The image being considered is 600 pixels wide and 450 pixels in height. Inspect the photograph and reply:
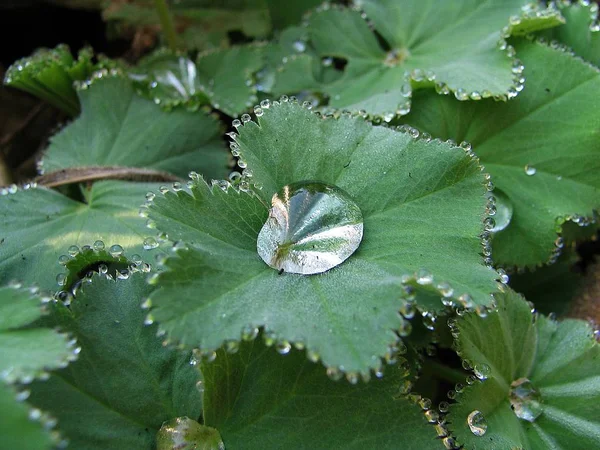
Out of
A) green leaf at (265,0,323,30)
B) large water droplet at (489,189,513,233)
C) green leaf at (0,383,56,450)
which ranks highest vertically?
green leaf at (0,383,56,450)

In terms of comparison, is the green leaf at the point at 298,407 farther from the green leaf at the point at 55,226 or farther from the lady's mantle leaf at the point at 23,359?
the green leaf at the point at 55,226

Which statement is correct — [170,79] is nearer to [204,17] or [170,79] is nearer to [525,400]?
[204,17]

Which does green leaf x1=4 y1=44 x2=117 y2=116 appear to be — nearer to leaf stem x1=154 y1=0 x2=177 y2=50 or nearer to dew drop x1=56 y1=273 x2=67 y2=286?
leaf stem x1=154 y1=0 x2=177 y2=50

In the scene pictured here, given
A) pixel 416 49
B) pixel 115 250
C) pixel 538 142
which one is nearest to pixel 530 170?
pixel 538 142

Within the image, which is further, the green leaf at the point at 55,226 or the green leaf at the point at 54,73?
the green leaf at the point at 54,73

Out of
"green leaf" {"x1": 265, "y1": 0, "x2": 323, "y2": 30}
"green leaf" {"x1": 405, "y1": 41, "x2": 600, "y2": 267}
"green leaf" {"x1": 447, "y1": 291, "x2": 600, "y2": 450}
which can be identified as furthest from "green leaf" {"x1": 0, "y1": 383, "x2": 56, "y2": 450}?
"green leaf" {"x1": 265, "y1": 0, "x2": 323, "y2": 30}

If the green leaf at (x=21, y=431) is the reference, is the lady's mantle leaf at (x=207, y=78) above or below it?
below

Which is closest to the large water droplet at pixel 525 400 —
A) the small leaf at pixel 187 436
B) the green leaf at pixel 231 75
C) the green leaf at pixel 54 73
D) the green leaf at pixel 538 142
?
the green leaf at pixel 538 142
